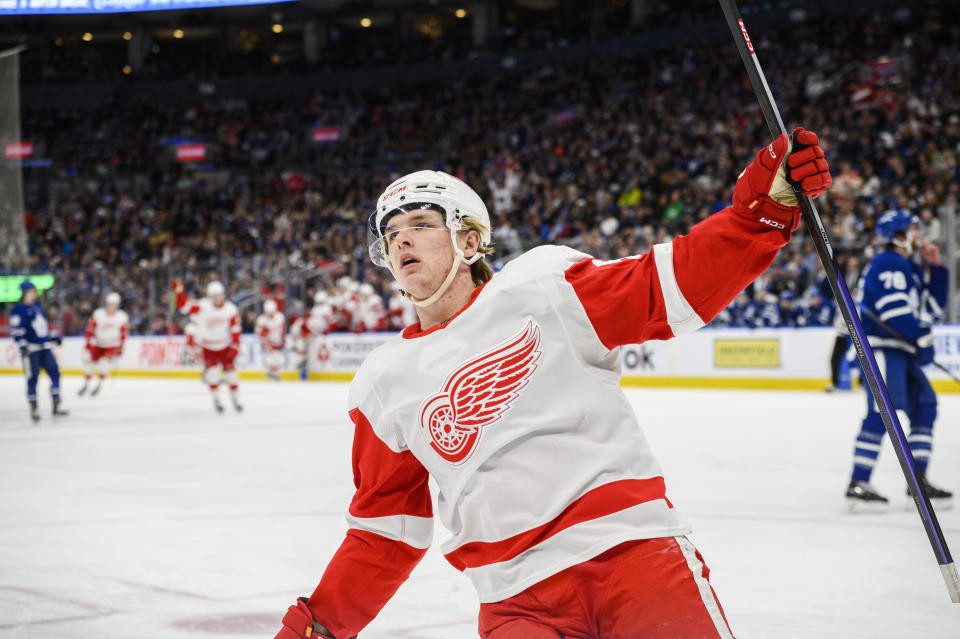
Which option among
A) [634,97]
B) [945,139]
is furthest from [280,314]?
[945,139]

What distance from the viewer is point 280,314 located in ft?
70.4

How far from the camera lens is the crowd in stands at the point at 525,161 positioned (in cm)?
1848

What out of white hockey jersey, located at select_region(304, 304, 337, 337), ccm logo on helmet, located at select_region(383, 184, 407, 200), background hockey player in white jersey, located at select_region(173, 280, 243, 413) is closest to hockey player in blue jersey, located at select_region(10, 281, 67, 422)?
background hockey player in white jersey, located at select_region(173, 280, 243, 413)

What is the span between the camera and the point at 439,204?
224cm

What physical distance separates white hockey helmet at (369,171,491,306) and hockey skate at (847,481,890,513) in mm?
4295

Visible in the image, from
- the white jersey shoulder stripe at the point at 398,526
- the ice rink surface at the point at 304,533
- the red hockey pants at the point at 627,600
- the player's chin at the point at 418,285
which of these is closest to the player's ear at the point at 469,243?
the player's chin at the point at 418,285

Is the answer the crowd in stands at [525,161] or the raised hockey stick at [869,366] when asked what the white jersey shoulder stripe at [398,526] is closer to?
A: the raised hockey stick at [869,366]

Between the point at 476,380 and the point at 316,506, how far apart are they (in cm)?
465

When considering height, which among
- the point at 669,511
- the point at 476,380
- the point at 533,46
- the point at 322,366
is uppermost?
the point at 533,46

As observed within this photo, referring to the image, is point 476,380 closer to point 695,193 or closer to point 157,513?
point 157,513

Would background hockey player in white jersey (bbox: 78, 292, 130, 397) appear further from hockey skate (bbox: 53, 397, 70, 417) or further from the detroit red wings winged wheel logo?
the detroit red wings winged wheel logo

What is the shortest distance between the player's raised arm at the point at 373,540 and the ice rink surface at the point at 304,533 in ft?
4.60

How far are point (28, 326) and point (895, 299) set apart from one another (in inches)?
404

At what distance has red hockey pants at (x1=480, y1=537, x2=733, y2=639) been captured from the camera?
1855mm
